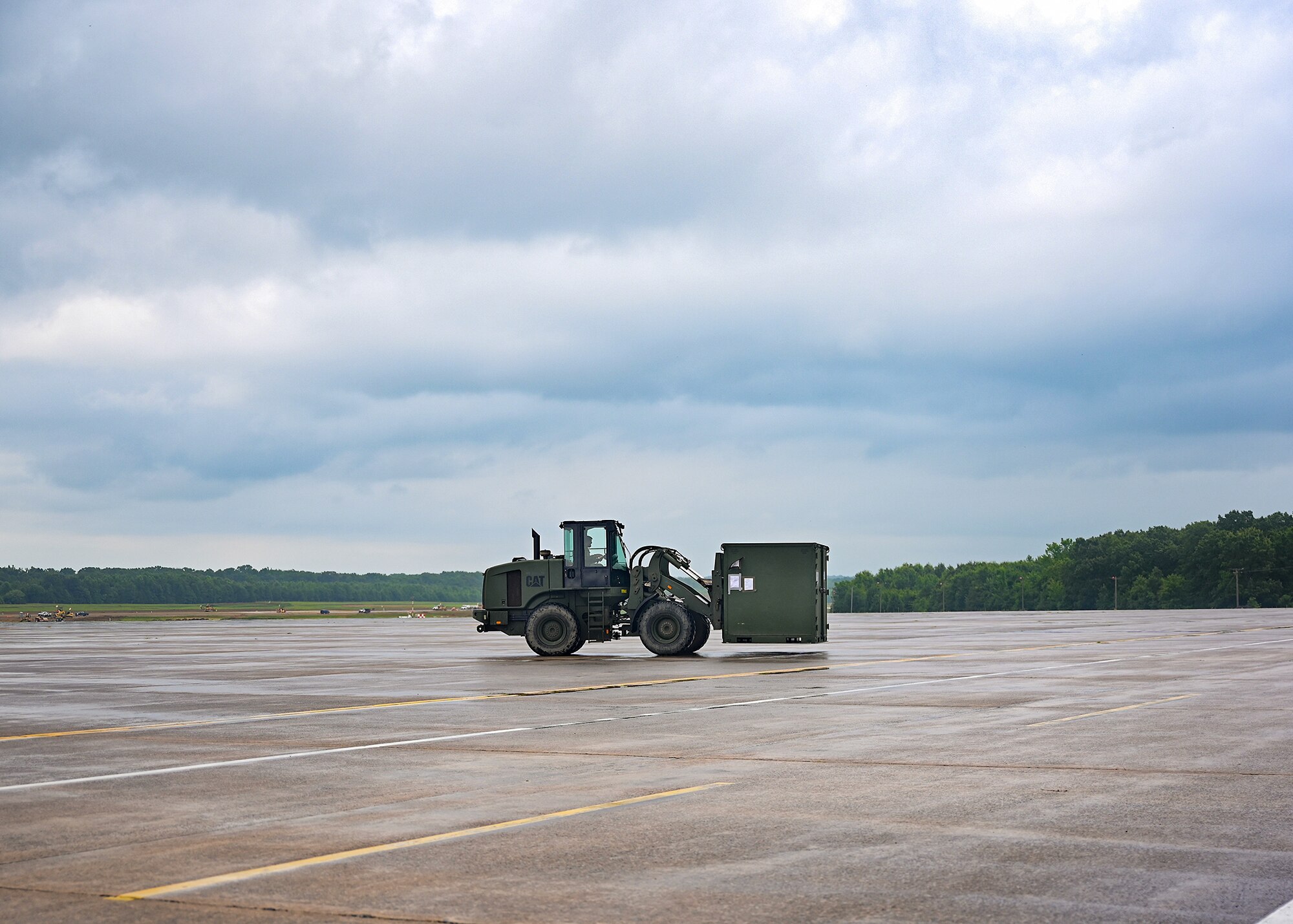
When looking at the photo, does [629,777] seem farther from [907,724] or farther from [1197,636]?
[1197,636]

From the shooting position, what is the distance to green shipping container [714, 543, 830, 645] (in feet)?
Result: 121

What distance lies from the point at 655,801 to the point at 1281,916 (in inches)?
204

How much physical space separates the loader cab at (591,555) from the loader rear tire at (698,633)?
2272mm

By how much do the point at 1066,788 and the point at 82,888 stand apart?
7.87 m

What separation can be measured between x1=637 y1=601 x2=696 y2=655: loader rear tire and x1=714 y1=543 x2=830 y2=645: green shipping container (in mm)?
1534

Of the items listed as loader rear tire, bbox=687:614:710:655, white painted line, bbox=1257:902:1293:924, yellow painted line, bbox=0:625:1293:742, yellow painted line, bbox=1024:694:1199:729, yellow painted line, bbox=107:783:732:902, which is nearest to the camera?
white painted line, bbox=1257:902:1293:924

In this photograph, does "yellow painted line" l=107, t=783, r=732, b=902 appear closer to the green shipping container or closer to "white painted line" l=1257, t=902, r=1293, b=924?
"white painted line" l=1257, t=902, r=1293, b=924

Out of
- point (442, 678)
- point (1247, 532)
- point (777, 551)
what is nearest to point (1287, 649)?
point (777, 551)

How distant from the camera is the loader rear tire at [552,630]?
3589 cm

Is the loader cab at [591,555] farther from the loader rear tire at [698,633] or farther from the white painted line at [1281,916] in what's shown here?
the white painted line at [1281,916]

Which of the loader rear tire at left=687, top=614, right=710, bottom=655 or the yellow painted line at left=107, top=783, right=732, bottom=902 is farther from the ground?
the loader rear tire at left=687, top=614, right=710, bottom=655

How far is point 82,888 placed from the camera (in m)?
7.98

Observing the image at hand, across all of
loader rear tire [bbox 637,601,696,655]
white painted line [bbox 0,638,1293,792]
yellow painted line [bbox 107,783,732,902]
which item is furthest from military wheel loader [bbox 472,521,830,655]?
yellow painted line [bbox 107,783,732,902]

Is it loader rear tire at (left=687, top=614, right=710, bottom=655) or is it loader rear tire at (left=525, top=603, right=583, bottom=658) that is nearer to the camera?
loader rear tire at (left=687, top=614, right=710, bottom=655)
